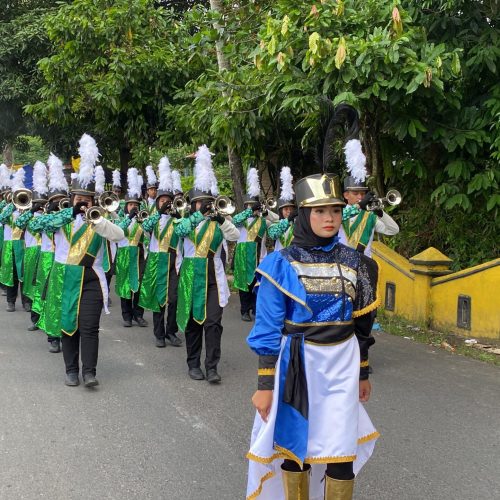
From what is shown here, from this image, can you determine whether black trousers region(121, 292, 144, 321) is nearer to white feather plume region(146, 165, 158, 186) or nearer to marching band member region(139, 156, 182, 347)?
marching band member region(139, 156, 182, 347)

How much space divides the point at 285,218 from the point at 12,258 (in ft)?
14.7

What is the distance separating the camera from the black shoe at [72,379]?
19.1ft

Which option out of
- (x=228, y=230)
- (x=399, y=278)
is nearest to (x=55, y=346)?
(x=228, y=230)

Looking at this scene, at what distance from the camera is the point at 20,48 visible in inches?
643

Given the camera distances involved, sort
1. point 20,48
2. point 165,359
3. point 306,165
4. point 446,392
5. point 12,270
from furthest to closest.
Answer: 1. point 20,48
2. point 306,165
3. point 12,270
4. point 165,359
5. point 446,392

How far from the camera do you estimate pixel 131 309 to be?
888 centimetres

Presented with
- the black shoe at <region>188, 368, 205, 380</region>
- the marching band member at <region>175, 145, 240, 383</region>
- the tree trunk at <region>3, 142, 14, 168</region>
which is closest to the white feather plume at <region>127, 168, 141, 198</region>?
the marching band member at <region>175, 145, 240, 383</region>

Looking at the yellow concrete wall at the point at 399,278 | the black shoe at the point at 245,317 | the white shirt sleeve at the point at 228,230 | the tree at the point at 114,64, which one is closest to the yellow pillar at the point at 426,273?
the yellow concrete wall at the point at 399,278

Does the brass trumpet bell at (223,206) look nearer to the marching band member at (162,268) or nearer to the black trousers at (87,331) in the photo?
the marching band member at (162,268)

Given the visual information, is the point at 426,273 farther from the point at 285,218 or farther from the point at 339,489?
the point at 339,489

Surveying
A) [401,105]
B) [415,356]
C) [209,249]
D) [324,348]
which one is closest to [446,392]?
[415,356]

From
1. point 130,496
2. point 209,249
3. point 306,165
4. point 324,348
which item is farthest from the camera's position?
point 306,165

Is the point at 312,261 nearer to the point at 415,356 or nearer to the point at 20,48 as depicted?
the point at 415,356

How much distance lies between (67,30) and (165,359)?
9.60 m
